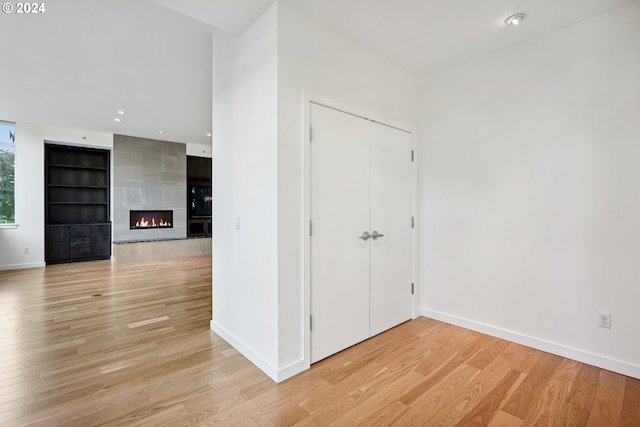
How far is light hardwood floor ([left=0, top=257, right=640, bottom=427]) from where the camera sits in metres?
1.70

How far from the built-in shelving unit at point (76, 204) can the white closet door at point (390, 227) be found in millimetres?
6992

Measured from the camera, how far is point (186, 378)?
6.82 ft

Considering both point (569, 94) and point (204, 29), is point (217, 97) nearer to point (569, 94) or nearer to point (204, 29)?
point (204, 29)

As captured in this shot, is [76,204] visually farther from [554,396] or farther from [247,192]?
[554,396]

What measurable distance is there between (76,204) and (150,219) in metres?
1.57

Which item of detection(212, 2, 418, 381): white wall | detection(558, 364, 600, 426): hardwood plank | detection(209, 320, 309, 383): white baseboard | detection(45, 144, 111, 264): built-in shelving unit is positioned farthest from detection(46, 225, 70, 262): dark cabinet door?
detection(558, 364, 600, 426): hardwood plank

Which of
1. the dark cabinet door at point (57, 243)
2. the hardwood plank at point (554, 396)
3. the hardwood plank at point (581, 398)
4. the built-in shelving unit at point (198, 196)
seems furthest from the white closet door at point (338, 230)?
the dark cabinet door at point (57, 243)

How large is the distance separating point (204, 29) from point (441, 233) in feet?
10.4

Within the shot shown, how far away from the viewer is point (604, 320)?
7.30ft

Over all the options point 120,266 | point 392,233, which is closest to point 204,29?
point 392,233

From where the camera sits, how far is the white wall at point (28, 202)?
5.82m

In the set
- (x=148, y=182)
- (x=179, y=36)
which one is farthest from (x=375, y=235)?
(x=148, y=182)

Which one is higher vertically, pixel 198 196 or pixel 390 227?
→ pixel 198 196

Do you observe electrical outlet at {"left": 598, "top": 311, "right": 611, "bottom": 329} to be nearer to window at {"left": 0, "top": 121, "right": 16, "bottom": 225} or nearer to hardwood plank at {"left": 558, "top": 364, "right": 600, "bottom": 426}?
hardwood plank at {"left": 558, "top": 364, "right": 600, "bottom": 426}
